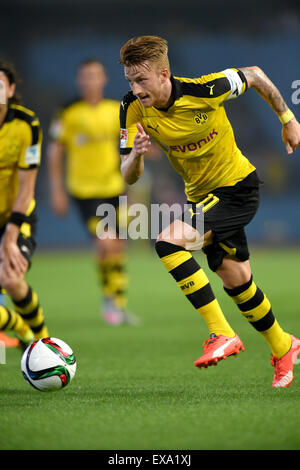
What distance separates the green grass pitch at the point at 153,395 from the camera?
3.19m

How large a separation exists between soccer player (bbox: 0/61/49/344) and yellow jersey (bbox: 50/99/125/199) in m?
3.35

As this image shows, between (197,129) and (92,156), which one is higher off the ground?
(197,129)

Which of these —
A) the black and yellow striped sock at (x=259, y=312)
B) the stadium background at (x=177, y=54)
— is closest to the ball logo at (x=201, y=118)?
the black and yellow striped sock at (x=259, y=312)

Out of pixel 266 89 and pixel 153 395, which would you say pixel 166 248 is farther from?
pixel 266 89

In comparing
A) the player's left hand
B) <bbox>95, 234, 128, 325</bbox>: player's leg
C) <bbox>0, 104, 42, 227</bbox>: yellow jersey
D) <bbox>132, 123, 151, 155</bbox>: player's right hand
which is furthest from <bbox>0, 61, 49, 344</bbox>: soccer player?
<bbox>95, 234, 128, 325</bbox>: player's leg

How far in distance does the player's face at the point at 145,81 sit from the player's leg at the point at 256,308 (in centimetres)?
102

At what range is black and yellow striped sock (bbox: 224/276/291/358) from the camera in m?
4.55

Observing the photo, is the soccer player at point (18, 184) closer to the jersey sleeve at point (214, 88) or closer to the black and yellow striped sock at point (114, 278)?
the jersey sleeve at point (214, 88)

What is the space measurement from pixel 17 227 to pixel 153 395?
1.71 metres

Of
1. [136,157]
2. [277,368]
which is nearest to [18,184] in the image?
[136,157]

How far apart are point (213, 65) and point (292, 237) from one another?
5.54 meters

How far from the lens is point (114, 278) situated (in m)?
8.50

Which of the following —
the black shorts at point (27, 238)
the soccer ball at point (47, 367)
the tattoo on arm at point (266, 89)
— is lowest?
the soccer ball at point (47, 367)
